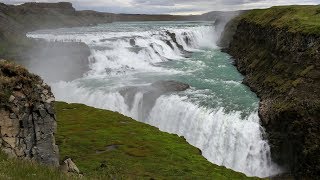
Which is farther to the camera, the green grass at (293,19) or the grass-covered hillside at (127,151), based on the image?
the green grass at (293,19)

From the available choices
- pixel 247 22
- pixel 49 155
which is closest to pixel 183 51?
pixel 247 22

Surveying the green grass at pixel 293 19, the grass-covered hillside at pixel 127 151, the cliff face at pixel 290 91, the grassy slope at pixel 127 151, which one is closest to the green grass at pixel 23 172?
the grass-covered hillside at pixel 127 151

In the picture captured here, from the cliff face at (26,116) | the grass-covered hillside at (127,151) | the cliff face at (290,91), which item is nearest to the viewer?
the cliff face at (26,116)

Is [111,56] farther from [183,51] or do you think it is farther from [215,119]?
[215,119]

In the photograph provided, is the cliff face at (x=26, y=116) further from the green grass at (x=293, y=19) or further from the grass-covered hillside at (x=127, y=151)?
the green grass at (x=293, y=19)

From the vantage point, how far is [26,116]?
71.9ft

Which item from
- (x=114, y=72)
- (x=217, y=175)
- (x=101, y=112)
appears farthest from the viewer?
(x=114, y=72)

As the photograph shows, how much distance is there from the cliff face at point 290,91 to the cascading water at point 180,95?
5.45ft

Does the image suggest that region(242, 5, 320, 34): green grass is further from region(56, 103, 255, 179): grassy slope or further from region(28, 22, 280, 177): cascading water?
region(56, 103, 255, 179): grassy slope

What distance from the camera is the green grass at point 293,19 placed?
2199 inches

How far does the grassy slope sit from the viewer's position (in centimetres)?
2989

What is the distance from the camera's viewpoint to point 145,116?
55594 mm

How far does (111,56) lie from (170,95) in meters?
31.6

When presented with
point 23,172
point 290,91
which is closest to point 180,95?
point 290,91
